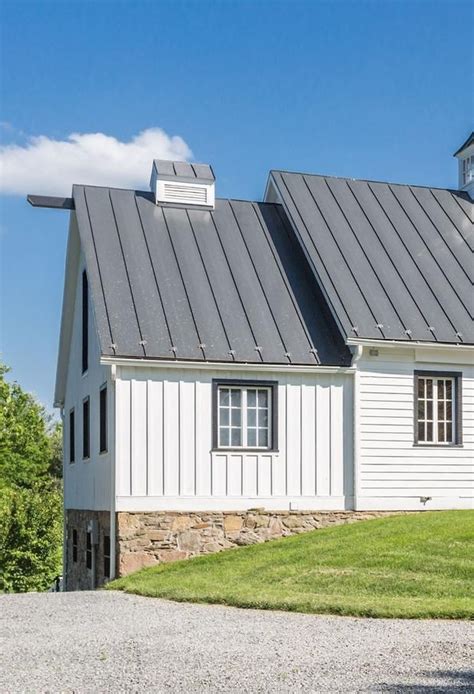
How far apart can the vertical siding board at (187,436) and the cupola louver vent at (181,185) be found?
5181mm

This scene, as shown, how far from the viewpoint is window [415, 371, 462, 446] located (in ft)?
60.2

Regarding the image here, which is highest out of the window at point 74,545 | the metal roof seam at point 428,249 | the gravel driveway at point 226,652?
the metal roof seam at point 428,249

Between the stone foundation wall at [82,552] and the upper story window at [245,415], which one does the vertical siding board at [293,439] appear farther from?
the stone foundation wall at [82,552]

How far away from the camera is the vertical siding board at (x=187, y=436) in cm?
1698

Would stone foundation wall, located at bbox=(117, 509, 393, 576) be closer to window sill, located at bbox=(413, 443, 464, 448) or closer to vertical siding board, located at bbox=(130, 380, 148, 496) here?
vertical siding board, located at bbox=(130, 380, 148, 496)

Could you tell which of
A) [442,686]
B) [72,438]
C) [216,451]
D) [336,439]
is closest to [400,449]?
[336,439]

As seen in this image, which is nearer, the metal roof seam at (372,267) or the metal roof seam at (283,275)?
the metal roof seam at (283,275)

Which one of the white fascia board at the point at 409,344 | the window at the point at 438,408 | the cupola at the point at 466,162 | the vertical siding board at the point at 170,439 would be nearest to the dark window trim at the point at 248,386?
the vertical siding board at the point at 170,439

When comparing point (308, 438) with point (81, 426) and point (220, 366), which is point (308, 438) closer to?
point (220, 366)

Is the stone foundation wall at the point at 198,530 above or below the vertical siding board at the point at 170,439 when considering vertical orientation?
below

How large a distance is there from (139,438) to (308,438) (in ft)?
9.91

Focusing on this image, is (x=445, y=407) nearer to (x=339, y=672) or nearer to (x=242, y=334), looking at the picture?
(x=242, y=334)

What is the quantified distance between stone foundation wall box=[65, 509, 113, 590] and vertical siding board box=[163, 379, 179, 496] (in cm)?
140

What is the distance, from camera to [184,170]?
2116cm
